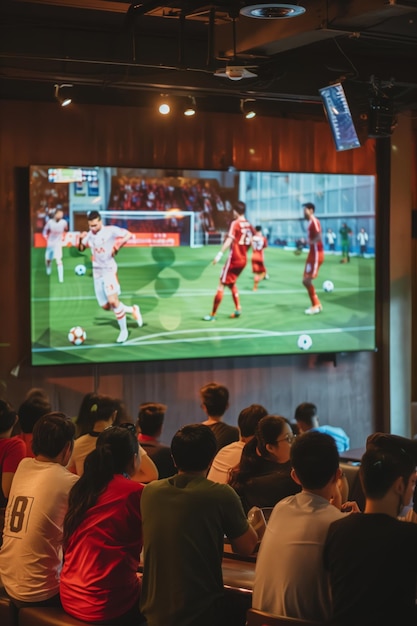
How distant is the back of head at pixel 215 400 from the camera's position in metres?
5.52

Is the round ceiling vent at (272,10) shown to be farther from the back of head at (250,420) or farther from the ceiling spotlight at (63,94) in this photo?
the back of head at (250,420)

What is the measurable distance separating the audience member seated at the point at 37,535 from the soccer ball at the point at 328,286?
17.3 ft

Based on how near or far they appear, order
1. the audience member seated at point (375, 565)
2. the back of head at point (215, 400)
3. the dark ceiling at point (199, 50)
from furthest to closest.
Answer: the dark ceiling at point (199, 50)
the back of head at point (215, 400)
the audience member seated at point (375, 565)

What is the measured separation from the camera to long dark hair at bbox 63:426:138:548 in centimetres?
317

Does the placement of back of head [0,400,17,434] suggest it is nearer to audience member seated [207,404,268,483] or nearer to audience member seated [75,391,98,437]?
audience member seated [75,391,98,437]

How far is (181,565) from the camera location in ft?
9.53

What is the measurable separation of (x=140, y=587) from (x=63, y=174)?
4711 mm

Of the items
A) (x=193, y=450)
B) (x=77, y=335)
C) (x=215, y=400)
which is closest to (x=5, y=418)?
(x=215, y=400)

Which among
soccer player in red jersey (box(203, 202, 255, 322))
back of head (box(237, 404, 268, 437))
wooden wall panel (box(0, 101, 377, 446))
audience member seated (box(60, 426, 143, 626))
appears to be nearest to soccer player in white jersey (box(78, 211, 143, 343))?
wooden wall panel (box(0, 101, 377, 446))

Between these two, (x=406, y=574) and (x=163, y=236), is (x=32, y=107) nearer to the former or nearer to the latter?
(x=163, y=236)

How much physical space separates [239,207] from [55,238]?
1.72 metres

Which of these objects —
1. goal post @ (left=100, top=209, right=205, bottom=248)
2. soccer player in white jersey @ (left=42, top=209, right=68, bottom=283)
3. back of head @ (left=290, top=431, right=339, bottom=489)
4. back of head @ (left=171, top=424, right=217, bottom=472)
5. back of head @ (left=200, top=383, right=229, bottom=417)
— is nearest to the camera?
back of head @ (left=290, top=431, right=339, bottom=489)

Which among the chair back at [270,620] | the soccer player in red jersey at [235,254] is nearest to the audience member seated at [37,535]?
the chair back at [270,620]

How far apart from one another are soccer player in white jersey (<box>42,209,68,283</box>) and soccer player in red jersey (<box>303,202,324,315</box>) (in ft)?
7.62
